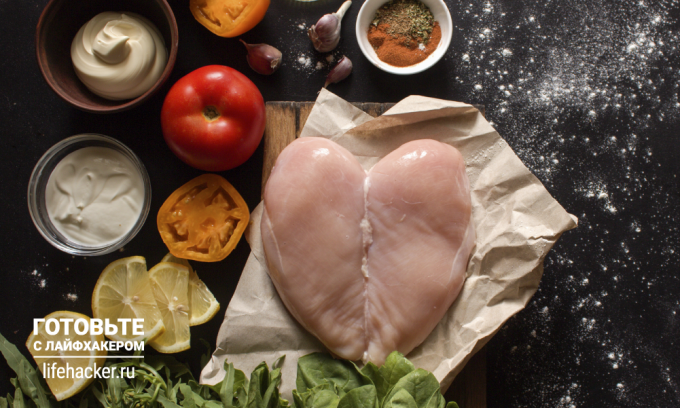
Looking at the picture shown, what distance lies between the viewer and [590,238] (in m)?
1.47

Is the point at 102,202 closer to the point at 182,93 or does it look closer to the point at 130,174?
the point at 130,174

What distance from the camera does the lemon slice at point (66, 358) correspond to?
1262mm

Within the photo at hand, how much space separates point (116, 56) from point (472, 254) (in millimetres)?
1179

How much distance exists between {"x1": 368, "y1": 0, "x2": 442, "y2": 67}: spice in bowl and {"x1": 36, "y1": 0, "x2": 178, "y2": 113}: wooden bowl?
2.04ft

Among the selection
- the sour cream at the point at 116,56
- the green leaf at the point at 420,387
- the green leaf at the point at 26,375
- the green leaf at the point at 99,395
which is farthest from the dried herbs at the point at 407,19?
the green leaf at the point at 26,375

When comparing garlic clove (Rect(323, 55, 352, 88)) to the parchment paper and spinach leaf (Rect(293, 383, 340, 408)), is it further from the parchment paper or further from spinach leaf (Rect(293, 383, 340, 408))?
spinach leaf (Rect(293, 383, 340, 408))

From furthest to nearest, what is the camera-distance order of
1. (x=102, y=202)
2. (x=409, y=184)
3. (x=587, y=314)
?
(x=587, y=314) → (x=102, y=202) → (x=409, y=184)

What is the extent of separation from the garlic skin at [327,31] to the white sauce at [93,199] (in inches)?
27.4

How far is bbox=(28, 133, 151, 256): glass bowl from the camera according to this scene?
1.31 meters

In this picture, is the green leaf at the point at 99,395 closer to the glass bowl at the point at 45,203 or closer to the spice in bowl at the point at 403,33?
the glass bowl at the point at 45,203

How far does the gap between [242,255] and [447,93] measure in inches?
34.2

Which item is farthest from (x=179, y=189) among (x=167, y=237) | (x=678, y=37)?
(x=678, y=37)

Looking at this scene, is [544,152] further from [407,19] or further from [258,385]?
[258,385]

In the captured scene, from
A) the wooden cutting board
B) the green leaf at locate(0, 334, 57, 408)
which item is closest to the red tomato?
the wooden cutting board
